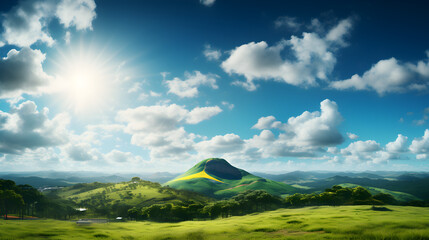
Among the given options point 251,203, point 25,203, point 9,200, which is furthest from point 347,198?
point 25,203

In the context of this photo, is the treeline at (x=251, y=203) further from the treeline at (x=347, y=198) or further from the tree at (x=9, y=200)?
the tree at (x=9, y=200)

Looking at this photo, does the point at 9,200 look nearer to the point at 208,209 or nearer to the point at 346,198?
the point at 208,209

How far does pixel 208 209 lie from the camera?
141000 mm

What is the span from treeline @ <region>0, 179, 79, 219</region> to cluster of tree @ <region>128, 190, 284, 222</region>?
64.4 metres

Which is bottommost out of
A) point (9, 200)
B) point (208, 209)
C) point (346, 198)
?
point (208, 209)

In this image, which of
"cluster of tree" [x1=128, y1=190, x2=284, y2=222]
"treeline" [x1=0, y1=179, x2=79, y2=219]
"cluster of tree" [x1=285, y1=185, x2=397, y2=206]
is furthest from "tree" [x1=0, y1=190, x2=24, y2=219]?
"cluster of tree" [x1=285, y1=185, x2=397, y2=206]

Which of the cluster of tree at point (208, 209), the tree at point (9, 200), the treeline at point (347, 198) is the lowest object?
the cluster of tree at point (208, 209)

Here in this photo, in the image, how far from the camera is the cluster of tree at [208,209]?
14300 cm

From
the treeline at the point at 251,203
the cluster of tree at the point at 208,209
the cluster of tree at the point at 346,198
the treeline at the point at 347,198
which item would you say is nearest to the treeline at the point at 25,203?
the treeline at the point at 251,203

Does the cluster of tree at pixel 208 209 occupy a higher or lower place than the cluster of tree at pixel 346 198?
lower

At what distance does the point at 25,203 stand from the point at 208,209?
123134 millimetres

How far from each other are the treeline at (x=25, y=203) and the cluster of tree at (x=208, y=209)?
64395 millimetres

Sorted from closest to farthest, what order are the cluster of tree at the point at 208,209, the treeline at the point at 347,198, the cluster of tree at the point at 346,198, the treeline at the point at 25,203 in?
the treeline at the point at 25,203
the treeline at the point at 347,198
the cluster of tree at the point at 346,198
the cluster of tree at the point at 208,209

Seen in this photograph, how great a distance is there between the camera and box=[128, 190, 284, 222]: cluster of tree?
143 m
